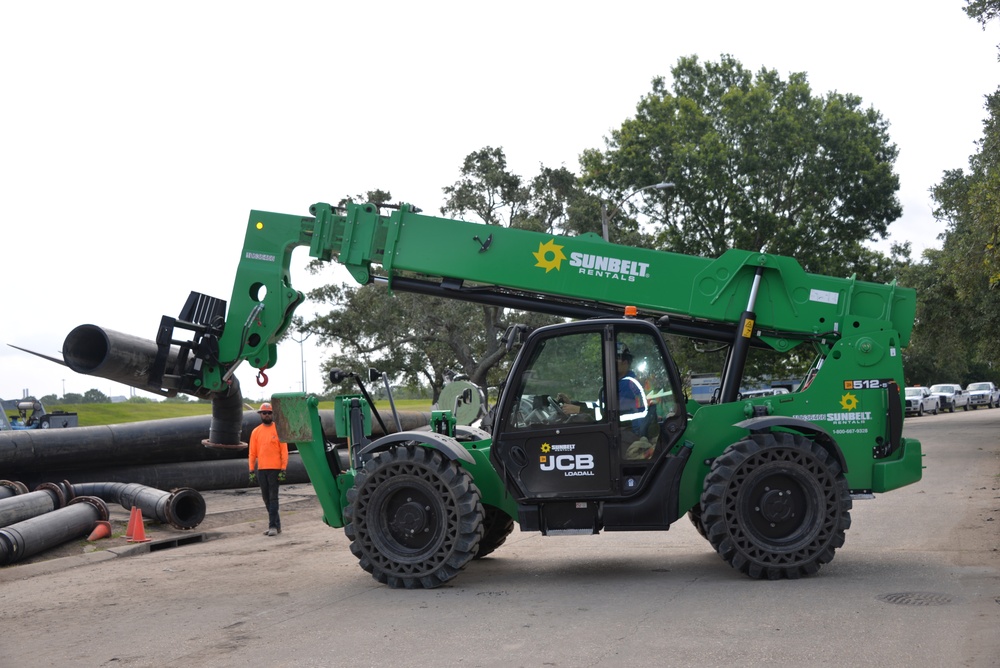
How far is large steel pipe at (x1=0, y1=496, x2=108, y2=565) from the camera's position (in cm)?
1159

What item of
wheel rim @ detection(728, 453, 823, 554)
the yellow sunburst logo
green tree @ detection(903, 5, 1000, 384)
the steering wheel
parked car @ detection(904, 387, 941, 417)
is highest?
green tree @ detection(903, 5, 1000, 384)

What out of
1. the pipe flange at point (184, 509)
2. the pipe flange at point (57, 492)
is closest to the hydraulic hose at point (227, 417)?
the pipe flange at point (184, 509)

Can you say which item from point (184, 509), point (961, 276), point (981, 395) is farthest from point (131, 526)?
point (981, 395)

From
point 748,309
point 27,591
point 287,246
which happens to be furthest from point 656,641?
point 27,591

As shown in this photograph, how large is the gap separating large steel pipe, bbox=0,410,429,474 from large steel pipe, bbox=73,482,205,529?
35.0 inches

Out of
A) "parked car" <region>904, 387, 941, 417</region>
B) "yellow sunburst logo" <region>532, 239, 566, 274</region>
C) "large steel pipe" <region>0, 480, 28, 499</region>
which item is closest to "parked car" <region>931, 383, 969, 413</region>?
"parked car" <region>904, 387, 941, 417</region>

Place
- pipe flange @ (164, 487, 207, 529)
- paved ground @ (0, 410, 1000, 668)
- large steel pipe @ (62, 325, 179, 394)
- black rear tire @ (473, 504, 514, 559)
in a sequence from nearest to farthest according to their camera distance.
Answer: paved ground @ (0, 410, 1000, 668) < large steel pipe @ (62, 325, 179, 394) < black rear tire @ (473, 504, 514, 559) < pipe flange @ (164, 487, 207, 529)

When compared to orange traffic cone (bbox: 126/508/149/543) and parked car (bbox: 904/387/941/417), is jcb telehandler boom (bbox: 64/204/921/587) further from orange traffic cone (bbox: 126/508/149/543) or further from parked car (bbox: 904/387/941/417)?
parked car (bbox: 904/387/941/417)

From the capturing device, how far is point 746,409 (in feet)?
30.5

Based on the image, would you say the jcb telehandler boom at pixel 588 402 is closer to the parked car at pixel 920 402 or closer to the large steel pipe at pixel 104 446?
the large steel pipe at pixel 104 446

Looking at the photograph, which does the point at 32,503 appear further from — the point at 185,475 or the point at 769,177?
the point at 769,177

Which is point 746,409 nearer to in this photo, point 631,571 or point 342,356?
point 631,571

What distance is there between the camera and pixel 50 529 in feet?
40.7

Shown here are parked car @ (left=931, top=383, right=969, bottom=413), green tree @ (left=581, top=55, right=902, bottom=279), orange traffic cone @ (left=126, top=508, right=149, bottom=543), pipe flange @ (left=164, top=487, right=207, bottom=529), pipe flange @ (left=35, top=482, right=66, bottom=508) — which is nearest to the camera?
orange traffic cone @ (left=126, top=508, right=149, bottom=543)
